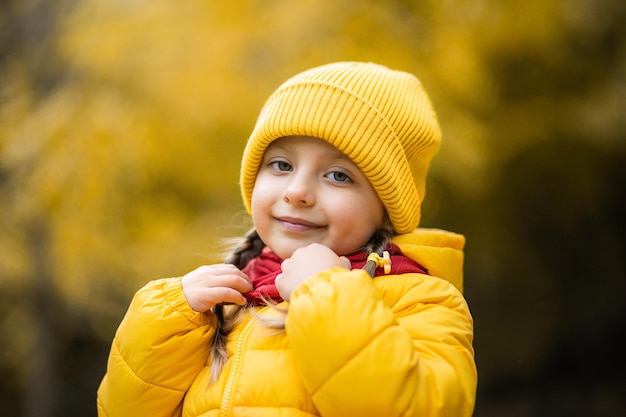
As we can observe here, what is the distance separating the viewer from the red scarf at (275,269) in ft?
6.06

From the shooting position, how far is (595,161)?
445 cm

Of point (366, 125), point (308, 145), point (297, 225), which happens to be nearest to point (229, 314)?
point (297, 225)

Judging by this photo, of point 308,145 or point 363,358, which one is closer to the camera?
point 363,358

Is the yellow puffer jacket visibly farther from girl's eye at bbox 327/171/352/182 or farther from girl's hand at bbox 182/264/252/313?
girl's eye at bbox 327/171/352/182

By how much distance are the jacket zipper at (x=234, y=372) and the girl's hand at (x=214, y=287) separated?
9 centimetres

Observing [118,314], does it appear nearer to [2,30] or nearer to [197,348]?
[2,30]

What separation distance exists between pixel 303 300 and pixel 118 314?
133 inches

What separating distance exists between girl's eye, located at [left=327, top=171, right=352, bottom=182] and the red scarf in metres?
0.22

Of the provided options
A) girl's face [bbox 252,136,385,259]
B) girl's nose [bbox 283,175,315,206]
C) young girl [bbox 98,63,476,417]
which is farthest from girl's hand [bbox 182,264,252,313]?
girl's nose [bbox 283,175,315,206]

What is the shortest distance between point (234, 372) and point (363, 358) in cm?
43

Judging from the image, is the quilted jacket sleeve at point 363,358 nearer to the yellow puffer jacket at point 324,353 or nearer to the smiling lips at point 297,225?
the yellow puffer jacket at point 324,353

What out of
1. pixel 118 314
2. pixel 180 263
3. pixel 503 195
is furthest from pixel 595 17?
pixel 118 314

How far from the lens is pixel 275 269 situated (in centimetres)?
197

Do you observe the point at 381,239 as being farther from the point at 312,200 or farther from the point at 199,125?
the point at 199,125
